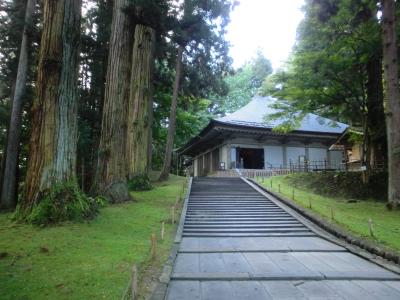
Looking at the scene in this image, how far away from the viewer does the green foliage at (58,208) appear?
7793mm

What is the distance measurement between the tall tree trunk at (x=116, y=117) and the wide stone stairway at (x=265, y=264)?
2.66 meters

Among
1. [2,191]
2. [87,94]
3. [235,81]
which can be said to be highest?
[235,81]

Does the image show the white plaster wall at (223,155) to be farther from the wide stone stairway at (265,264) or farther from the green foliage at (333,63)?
the wide stone stairway at (265,264)

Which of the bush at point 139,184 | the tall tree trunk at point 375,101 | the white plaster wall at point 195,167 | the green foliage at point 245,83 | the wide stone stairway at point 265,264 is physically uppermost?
the green foliage at point 245,83

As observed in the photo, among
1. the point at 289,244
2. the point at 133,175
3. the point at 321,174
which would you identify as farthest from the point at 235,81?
the point at 289,244

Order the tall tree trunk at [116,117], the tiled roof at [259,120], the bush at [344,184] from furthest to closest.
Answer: the tiled roof at [259,120] < the bush at [344,184] < the tall tree trunk at [116,117]

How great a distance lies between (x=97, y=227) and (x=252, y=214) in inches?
231

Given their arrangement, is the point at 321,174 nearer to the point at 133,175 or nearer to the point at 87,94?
the point at 133,175

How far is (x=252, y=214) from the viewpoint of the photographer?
1231 cm

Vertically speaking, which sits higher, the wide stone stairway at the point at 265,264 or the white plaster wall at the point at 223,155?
the white plaster wall at the point at 223,155

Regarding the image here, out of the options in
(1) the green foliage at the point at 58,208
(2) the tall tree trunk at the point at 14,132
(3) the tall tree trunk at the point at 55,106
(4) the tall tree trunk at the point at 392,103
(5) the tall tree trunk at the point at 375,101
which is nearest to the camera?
(1) the green foliage at the point at 58,208

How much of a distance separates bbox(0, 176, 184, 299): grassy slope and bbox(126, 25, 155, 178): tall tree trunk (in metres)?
5.77

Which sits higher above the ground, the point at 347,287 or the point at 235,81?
the point at 235,81

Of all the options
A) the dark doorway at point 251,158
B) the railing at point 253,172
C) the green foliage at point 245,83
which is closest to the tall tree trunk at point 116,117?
the railing at point 253,172
